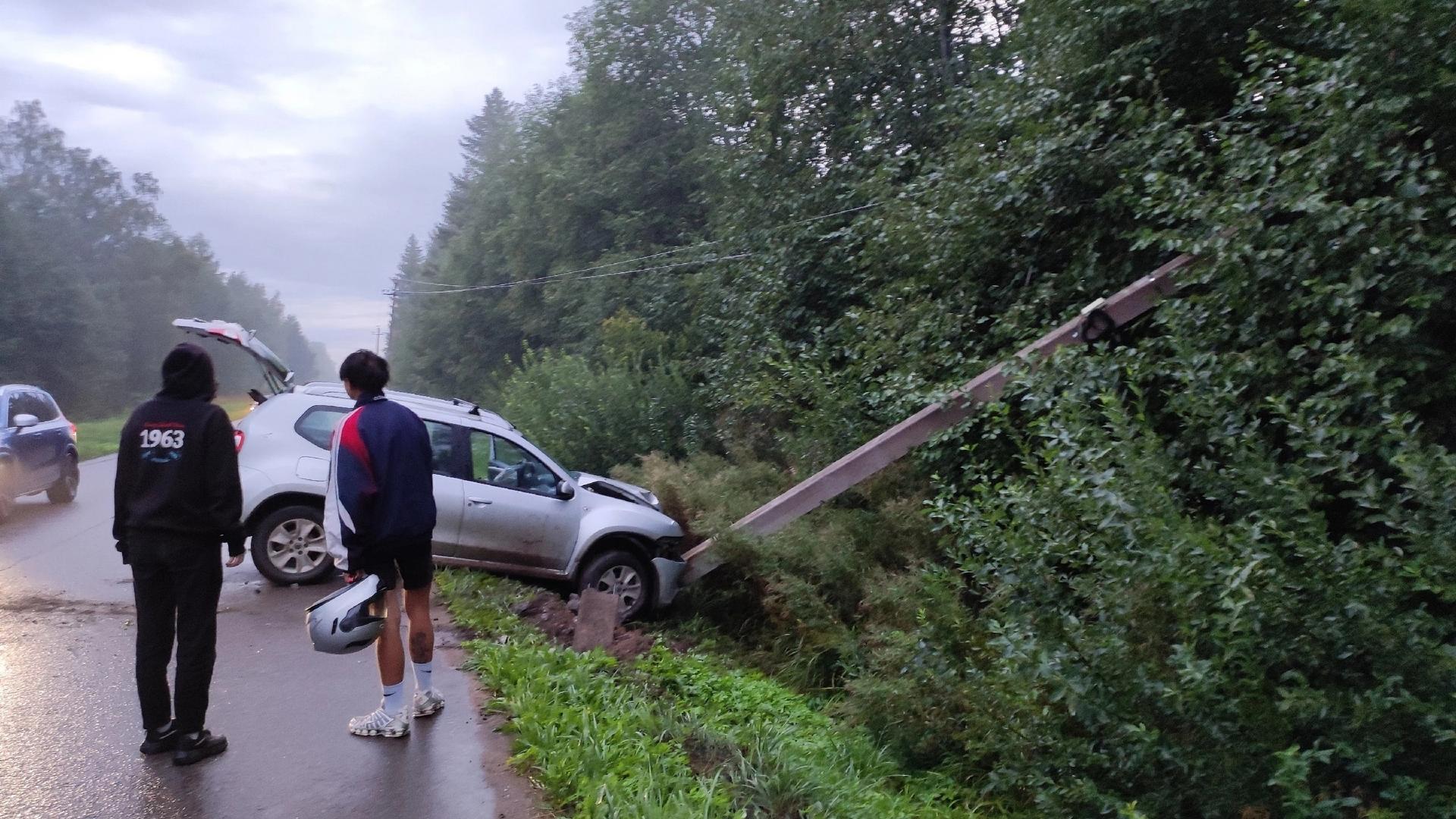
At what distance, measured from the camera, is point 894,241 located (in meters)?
11.8

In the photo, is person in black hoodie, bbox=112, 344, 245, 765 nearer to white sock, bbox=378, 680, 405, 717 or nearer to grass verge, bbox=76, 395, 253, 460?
white sock, bbox=378, 680, 405, 717

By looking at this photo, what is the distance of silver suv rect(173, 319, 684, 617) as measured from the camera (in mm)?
9156

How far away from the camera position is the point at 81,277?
125ft

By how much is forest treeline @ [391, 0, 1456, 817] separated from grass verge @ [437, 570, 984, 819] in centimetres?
47

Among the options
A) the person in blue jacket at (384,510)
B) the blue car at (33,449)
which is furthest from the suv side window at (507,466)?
the blue car at (33,449)

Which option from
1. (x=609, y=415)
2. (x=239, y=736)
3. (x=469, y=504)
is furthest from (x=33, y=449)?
(x=239, y=736)

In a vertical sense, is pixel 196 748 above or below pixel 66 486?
below

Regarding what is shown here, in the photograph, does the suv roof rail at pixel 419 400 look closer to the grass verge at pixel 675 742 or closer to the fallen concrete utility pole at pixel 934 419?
the fallen concrete utility pole at pixel 934 419

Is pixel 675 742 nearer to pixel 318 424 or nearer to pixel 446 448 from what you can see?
pixel 446 448

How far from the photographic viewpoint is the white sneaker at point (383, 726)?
5262 mm

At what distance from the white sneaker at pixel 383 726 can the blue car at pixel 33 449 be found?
1021cm

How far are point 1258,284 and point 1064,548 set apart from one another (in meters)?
2.77

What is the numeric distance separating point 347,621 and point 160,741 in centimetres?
104

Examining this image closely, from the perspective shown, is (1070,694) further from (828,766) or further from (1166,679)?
(828,766)
